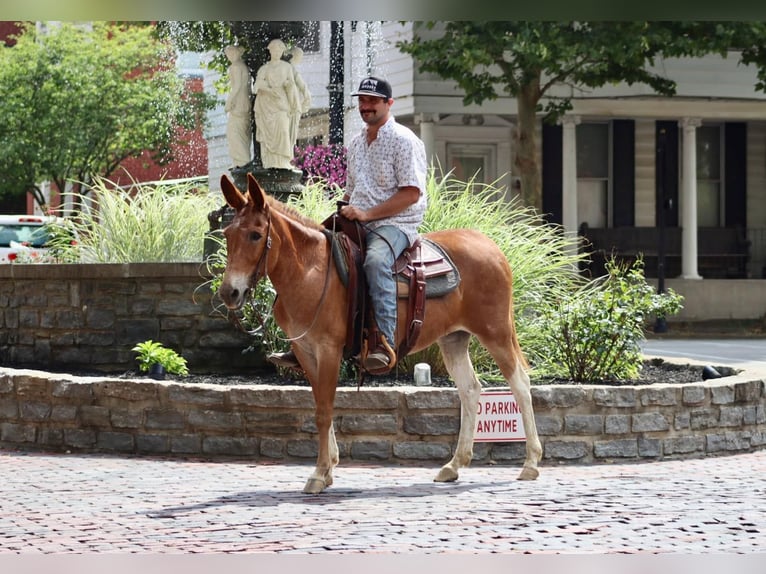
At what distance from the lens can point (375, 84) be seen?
8.96 metres

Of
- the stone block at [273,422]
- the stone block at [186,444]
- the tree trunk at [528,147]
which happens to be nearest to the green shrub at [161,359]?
the stone block at [186,444]

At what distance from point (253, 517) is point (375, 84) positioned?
2.91m

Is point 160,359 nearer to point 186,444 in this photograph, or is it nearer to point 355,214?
point 186,444

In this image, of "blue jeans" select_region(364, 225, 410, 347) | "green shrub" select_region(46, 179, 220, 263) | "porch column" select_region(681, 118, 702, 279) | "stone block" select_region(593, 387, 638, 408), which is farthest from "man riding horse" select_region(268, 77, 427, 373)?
"porch column" select_region(681, 118, 702, 279)

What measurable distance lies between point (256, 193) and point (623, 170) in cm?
2500

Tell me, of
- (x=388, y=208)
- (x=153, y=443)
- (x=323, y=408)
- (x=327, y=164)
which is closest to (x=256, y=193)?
(x=388, y=208)

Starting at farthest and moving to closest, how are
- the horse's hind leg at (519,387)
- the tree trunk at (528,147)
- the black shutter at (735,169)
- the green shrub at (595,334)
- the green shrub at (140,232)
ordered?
the black shutter at (735,169)
the tree trunk at (528,147)
the green shrub at (140,232)
the green shrub at (595,334)
the horse's hind leg at (519,387)

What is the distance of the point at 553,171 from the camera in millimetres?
32031

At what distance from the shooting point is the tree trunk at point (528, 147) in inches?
1048

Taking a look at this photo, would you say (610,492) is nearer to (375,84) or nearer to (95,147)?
(375,84)

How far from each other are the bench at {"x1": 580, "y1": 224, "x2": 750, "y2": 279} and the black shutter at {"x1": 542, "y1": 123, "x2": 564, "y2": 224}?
824mm

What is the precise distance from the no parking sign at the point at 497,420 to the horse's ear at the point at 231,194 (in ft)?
9.56

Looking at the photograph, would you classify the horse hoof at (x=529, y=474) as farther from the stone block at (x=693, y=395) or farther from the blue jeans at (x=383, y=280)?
the stone block at (x=693, y=395)

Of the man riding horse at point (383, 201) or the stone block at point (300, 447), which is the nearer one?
the man riding horse at point (383, 201)
